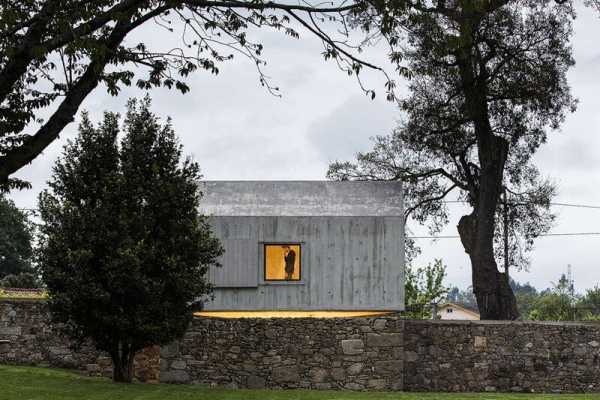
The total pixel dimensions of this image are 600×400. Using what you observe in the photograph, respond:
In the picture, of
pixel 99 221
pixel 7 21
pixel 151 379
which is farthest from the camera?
pixel 151 379

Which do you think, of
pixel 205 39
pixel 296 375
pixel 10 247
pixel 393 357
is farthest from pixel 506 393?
pixel 10 247

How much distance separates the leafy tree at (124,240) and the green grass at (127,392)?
116 centimetres

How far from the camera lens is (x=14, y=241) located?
6581 centimetres

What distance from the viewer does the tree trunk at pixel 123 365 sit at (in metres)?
21.9

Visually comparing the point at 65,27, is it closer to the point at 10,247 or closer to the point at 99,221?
the point at 99,221

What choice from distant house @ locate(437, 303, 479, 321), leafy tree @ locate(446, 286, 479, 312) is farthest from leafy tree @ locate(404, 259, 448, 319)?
distant house @ locate(437, 303, 479, 321)

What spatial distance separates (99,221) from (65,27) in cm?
819

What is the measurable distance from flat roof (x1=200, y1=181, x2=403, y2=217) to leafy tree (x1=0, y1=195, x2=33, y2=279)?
1500 inches

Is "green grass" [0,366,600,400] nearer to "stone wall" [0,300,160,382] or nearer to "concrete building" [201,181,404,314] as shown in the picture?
"stone wall" [0,300,160,382]

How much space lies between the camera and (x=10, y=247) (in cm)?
6544

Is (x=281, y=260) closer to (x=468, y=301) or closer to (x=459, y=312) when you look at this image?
(x=459, y=312)

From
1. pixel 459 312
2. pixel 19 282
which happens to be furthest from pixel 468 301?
pixel 19 282

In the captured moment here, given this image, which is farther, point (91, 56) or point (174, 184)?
point (174, 184)

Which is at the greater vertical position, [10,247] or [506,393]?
[10,247]
